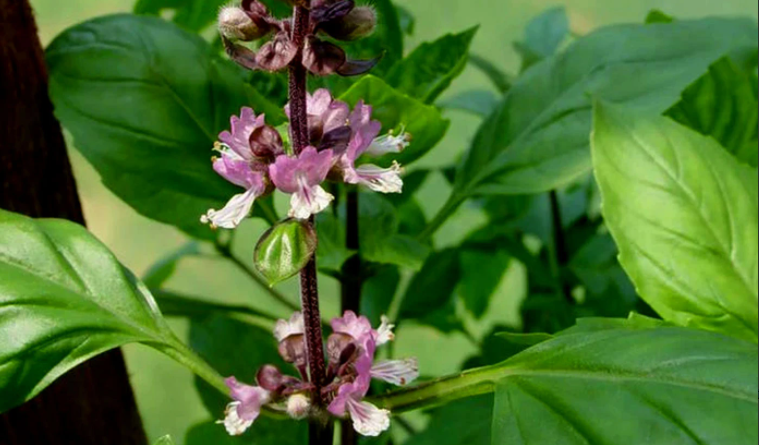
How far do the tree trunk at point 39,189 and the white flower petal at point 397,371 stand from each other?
0.60 ft

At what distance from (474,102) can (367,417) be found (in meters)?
0.42

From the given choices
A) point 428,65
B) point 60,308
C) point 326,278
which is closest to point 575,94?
point 428,65

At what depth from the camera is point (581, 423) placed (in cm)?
38

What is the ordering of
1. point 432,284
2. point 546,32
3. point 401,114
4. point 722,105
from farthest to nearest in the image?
point 546,32, point 432,284, point 722,105, point 401,114

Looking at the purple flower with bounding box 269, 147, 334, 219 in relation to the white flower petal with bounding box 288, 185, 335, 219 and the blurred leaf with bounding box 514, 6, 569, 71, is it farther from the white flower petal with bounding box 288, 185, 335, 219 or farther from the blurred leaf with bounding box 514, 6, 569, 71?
the blurred leaf with bounding box 514, 6, 569, 71

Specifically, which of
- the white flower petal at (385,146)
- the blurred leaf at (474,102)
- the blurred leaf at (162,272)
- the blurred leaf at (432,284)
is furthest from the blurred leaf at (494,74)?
the white flower petal at (385,146)

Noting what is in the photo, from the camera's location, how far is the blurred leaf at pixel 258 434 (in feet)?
1.87

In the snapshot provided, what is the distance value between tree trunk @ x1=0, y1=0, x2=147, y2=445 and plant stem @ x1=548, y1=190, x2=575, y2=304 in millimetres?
317

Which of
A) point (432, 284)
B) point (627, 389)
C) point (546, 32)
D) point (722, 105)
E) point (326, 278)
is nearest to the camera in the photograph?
point (627, 389)

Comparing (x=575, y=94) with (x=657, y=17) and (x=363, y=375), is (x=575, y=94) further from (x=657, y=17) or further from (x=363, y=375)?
(x=363, y=375)

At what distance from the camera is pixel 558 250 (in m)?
0.81

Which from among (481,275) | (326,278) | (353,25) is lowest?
(326,278)

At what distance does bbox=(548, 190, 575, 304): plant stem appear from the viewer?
77cm

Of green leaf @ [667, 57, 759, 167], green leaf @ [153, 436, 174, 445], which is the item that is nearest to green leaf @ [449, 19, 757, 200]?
green leaf @ [667, 57, 759, 167]
